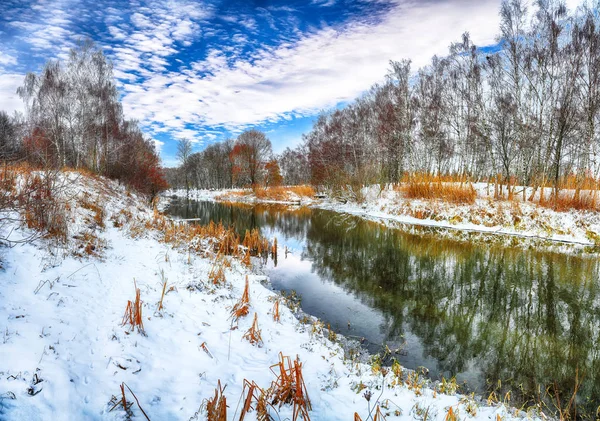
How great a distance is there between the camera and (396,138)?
2523 centimetres

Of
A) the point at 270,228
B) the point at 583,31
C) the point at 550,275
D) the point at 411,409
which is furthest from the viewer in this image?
the point at 270,228

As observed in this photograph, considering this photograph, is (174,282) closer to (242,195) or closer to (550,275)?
(550,275)

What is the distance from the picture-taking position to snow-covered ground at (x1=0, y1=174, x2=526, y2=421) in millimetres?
2438

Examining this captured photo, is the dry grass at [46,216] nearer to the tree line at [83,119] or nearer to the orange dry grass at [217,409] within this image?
the orange dry grass at [217,409]

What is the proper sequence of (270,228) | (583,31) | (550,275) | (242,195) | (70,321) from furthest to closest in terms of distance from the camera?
(242,195) → (270,228) → (583,31) → (550,275) → (70,321)

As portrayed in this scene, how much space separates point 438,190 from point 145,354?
18.4m

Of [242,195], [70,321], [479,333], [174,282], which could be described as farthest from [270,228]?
[242,195]

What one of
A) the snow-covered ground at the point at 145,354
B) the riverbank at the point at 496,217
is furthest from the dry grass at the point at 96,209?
the riverbank at the point at 496,217

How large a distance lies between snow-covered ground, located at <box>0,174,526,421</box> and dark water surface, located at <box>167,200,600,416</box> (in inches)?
44.9

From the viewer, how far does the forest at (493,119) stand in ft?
47.2

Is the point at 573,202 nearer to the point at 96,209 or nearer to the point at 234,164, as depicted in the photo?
the point at 96,209

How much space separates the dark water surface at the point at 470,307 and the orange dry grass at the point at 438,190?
5.92 metres

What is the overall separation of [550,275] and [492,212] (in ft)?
25.9

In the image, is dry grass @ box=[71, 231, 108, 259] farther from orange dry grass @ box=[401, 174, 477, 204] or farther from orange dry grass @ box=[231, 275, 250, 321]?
orange dry grass @ box=[401, 174, 477, 204]
